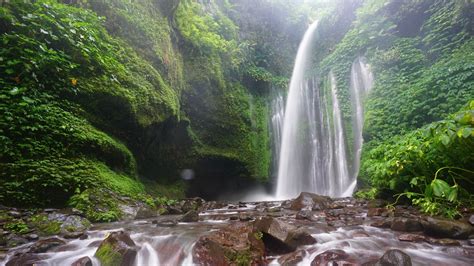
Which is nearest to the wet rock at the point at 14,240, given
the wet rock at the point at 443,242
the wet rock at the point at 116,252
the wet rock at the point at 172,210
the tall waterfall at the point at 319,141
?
the wet rock at the point at 116,252

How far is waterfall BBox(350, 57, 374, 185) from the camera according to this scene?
11438 mm

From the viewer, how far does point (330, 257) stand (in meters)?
3.13

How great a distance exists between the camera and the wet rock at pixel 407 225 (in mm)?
4066

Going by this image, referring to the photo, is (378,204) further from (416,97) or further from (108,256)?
(108,256)

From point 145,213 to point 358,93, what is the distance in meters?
10.6

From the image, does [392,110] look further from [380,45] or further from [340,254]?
[340,254]

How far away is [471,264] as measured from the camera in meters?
2.89

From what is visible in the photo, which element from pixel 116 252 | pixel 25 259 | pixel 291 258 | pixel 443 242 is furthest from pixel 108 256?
pixel 443 242

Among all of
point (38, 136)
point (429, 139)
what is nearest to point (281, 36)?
point (429, 139)

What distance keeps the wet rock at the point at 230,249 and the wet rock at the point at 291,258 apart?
22cm

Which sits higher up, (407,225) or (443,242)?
(407,225)

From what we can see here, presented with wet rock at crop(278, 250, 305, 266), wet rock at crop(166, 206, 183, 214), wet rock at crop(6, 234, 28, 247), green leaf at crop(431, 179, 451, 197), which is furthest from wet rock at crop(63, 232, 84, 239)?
green leaf at crop(431, 179, 451, 197)

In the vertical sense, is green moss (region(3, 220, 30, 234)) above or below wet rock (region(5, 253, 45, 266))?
above

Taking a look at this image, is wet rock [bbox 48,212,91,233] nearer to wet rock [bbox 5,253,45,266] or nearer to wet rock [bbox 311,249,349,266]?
wet rock [bbox 5,253,45,266]
